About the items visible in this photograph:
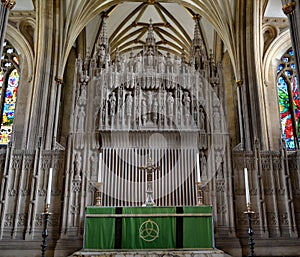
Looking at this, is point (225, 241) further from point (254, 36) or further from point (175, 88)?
point (254, 36)

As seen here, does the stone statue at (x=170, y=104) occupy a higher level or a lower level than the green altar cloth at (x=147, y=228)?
higher

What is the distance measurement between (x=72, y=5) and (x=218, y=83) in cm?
711

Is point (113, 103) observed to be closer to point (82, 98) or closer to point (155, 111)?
point (82, 98)

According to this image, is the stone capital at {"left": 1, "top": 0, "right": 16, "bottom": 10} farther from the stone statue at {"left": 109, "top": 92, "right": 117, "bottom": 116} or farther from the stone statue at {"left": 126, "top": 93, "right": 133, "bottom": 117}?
the stone statue at {"left": 126, "top": 93, "right": 133, "bottom": 117}

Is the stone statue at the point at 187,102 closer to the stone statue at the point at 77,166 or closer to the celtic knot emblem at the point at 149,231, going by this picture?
the stone statue at the point at 77,166

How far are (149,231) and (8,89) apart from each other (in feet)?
30.8

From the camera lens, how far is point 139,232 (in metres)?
7.46

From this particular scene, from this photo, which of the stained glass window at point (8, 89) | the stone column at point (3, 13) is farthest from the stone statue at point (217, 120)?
the stained glass window at point (8, 89)

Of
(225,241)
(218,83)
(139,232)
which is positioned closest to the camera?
(139,232)

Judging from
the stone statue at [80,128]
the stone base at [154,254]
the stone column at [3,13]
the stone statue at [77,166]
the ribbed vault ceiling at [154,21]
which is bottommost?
the stone base at [154,254]

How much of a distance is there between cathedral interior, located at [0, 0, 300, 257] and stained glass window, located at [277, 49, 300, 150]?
44 mm

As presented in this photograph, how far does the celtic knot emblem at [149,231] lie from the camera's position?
292 inches

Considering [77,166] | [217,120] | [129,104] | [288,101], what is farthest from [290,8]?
[77,166]

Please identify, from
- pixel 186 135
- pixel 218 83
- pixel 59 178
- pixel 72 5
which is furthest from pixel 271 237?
pixel 72 5
